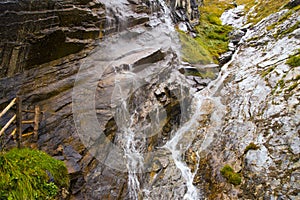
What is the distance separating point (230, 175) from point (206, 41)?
15.9 metres

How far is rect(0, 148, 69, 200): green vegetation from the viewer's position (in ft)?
17.5

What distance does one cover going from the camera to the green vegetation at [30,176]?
5.33 m

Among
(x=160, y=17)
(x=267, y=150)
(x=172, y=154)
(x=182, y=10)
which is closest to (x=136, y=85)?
(x=172, y=154)

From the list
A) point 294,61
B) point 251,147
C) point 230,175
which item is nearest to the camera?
point 230,175

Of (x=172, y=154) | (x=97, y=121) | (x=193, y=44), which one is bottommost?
(x=172, y=154)

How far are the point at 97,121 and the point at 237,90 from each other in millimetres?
8341

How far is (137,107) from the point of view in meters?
10.9

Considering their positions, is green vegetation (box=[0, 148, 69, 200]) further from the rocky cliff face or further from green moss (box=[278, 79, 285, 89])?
green moss (box=[278, 79, 285, 89])

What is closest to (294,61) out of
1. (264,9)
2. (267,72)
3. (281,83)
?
(267,72)

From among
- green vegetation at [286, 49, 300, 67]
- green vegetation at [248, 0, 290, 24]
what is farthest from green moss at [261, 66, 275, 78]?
green vegetation at [248, 0, 290, 24]

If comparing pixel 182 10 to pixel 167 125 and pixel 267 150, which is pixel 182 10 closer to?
pixel 167 125

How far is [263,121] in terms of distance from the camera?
33.5ft

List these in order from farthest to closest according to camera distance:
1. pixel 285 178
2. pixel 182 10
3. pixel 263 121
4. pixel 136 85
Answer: pixel 182 10, pixel 136 85, pixel 263 121, pixel 285 178

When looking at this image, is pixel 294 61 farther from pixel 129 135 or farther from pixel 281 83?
pixel 129 135
